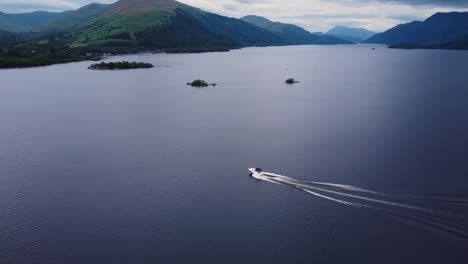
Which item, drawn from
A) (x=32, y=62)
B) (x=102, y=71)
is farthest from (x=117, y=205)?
(x=32, y=62)

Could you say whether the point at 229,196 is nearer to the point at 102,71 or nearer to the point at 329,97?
the point at 329,97

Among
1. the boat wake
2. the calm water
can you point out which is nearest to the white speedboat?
the calm water

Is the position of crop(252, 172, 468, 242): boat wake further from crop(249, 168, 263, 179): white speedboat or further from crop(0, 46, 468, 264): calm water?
crop(249, 168, 263, 179): white speedboat

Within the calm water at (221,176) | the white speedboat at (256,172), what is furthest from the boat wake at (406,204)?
the white speedboat at (256,172)

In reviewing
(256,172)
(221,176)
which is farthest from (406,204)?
(221,176)

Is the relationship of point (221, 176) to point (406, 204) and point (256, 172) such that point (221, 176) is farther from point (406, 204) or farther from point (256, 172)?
point (406, 204)
